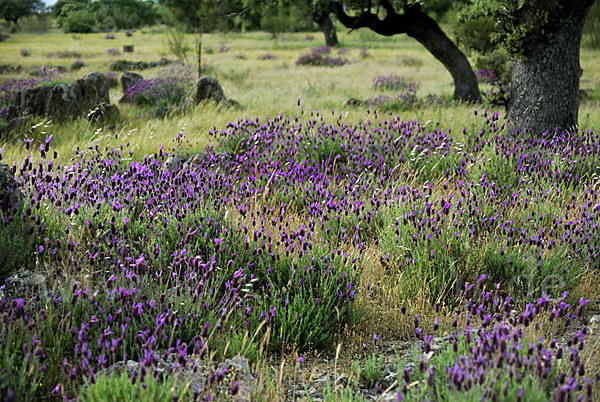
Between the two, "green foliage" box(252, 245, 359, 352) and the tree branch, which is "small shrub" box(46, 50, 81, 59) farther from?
"green foliage" box(252, 245, 359, 352)

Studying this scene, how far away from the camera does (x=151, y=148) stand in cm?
698

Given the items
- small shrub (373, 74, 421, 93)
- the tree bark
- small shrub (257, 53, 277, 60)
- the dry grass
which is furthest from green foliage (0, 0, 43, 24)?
the tree bark

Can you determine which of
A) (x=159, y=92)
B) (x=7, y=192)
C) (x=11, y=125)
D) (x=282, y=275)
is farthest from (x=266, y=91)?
(x=282, y=275)

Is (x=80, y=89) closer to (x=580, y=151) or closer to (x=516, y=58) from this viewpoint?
(x=516, y=58)

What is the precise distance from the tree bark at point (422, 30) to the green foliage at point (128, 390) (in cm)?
1138

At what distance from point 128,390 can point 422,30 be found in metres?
12.2

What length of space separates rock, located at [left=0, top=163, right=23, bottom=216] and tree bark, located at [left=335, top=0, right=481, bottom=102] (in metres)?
10.1

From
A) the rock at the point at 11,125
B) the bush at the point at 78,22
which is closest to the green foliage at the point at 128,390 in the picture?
the rock at the point at 11,125

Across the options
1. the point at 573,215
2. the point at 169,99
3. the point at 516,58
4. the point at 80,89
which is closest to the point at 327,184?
the point at 573,215

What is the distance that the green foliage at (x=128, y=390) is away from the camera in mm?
1997

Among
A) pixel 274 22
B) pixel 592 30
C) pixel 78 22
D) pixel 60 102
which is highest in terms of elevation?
pixel 78 22

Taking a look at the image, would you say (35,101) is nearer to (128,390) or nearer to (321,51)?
(128,390)

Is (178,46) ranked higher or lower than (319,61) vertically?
lower

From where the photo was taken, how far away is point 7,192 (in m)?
3.50
